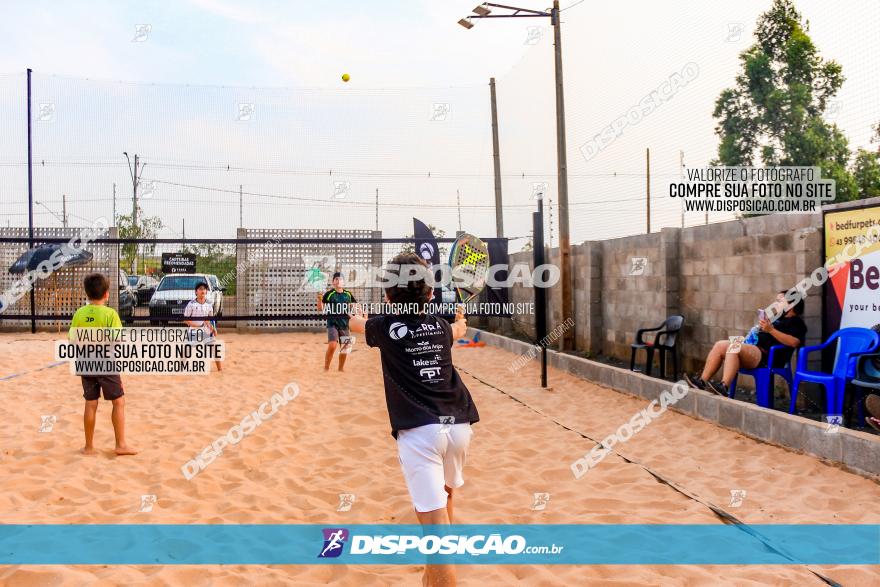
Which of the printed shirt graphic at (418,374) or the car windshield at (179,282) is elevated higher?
the car windshield at (179,282)

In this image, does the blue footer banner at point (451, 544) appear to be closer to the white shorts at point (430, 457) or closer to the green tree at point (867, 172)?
the white shorts at point (430, 457)

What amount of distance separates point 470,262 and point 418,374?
35.6 ft

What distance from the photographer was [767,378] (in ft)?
22.7

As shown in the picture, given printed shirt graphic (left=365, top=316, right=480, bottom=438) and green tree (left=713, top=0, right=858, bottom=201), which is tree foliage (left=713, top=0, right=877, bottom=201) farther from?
printed shirt graphic (left=365, top=316, right=480, bottom=438)

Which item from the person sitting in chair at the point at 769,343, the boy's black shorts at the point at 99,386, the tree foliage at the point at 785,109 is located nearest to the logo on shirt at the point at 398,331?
the boy's black shorts at the point at 99,386

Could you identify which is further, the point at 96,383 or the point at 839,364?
the point at 839,364

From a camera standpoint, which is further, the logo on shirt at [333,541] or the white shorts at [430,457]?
the logo on shirt at [333,541]

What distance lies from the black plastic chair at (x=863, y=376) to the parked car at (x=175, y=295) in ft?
43.7

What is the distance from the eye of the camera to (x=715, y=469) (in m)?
5.32

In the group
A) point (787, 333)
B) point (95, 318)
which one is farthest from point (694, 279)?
point (95, 318)

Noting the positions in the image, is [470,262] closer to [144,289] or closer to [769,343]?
[769,343]

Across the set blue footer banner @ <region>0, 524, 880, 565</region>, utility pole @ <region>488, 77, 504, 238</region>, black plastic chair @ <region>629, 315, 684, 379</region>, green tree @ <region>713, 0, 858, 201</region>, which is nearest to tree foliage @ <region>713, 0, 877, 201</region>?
green tree @ <region>713, 0, 858, 201</region>

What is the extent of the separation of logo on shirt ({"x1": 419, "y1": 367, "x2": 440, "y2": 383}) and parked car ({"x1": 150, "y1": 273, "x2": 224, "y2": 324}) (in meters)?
13.7

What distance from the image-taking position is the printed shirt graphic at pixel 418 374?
3.10 meters
